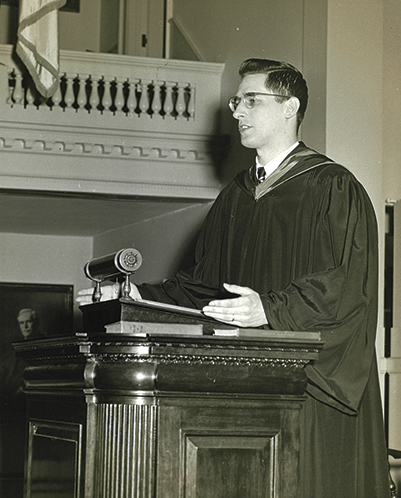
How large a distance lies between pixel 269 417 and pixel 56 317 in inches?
419

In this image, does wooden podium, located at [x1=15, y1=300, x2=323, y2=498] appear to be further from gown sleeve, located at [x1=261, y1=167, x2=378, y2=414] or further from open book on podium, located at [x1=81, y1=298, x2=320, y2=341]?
gown sleeve, located at [x1=261, y1=167, x2=378, y2=414]

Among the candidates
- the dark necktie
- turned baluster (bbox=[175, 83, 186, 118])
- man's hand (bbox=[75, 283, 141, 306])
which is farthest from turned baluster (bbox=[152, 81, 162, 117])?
man's hand (bbox=[75, 283, 141, 306])

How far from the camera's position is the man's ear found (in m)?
3.20

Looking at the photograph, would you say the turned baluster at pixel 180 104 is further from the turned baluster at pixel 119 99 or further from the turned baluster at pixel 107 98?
the turned baluster at pixel 107 98

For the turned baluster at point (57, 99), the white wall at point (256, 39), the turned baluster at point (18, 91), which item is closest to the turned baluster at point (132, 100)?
the turned baluster at point (57, 99)

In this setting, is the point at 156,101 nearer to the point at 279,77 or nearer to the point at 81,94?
the point at 81,94

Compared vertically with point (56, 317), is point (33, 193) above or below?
above

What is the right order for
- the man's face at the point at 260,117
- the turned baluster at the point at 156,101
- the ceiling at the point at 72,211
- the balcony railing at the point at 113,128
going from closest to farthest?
the man's face at the point at 260,117
the balcony railing at the point at 113,128
the turned baluster at the point at 156,101
the ceiling at the point at 72,211

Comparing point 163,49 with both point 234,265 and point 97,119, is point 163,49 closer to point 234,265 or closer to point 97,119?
point 97,119

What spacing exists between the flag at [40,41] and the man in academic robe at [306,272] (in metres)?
5.21

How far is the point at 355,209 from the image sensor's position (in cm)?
290

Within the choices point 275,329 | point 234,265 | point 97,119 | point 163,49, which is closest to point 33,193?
point 97,119

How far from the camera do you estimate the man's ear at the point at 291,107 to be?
3.20m

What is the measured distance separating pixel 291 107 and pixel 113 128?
20.2 feet
